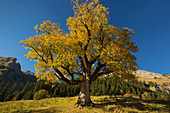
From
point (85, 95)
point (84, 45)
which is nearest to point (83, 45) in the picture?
point (84, 45)

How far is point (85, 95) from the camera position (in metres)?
14.1

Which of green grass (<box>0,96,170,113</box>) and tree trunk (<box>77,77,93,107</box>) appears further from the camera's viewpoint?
tree trunk (<box>77,77,93,107</box>)

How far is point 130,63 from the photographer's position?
13.4 meters

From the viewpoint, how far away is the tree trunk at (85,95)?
1366 centimetres

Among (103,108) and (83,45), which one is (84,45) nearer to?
(83,45)

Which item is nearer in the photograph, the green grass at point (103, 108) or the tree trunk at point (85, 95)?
the green grass at point (103, 108)

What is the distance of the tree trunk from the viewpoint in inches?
538

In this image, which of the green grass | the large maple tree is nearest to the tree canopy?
the large maple tree

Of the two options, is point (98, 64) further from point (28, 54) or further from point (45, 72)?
point (28, 54)

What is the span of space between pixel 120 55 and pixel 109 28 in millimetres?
4422

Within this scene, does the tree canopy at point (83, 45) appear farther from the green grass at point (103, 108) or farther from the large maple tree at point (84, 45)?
the green grass at point (103, 108)

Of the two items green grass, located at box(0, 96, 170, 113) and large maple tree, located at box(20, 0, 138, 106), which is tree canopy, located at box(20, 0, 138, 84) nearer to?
large maple tree, located at box(20, 0, 138, 106)

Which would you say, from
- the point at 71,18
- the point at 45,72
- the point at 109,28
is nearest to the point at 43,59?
the point at 45,72

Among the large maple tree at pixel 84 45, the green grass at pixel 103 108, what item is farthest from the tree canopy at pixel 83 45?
the green grass at pixel 103 108
